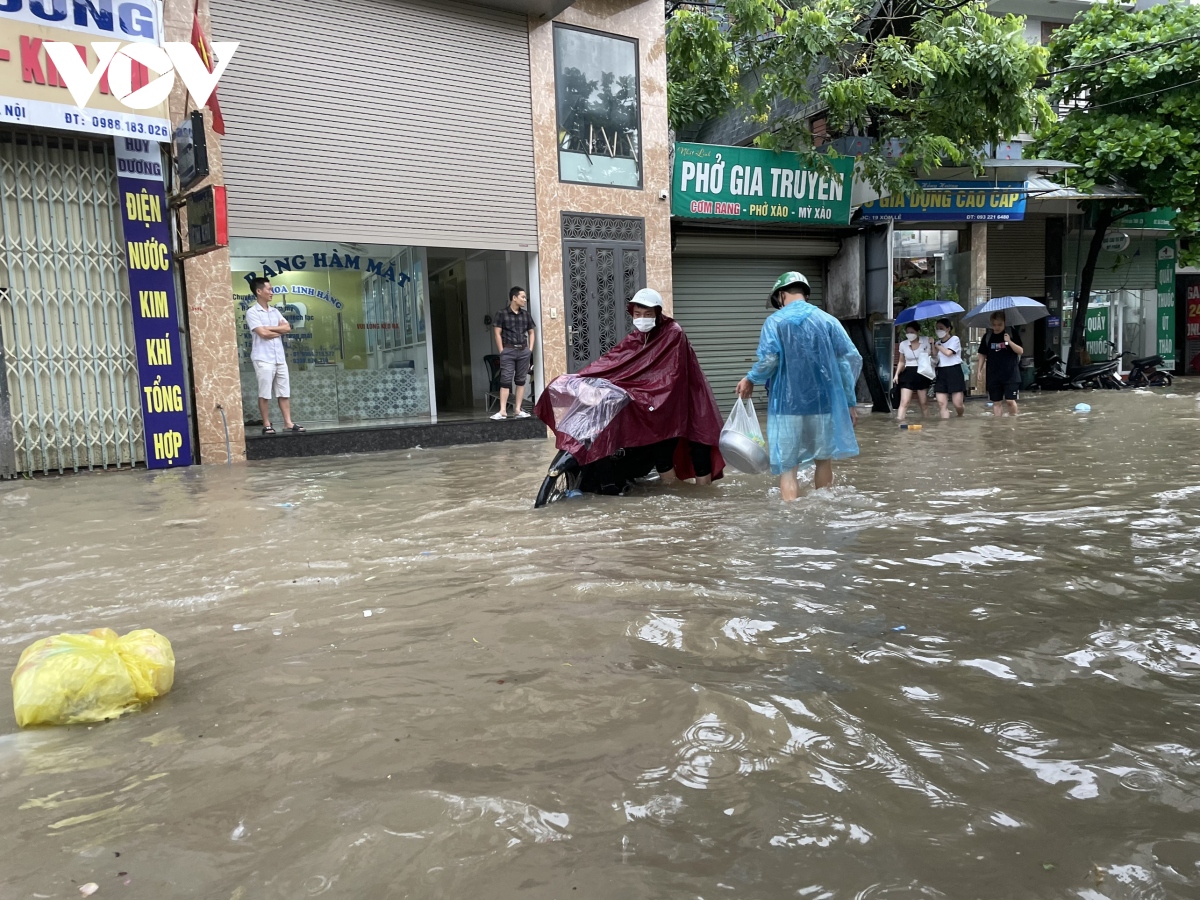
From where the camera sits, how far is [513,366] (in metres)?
11.7

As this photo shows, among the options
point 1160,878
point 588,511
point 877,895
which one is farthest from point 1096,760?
point 588,511

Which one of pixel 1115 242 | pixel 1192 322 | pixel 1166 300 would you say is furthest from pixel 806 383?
pixel 1192 322

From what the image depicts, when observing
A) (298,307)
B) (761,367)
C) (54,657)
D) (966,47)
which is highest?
(966,47)

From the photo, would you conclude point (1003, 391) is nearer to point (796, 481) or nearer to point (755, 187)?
point (755, 187)

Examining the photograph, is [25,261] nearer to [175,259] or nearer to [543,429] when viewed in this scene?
[175,259]

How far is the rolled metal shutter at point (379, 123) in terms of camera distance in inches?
385

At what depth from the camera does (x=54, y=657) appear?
95.3 inches

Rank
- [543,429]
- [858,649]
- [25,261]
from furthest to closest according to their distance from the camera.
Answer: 1. [543,429]
2. [25,261]
3. [858,649]

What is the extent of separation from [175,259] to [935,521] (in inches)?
306

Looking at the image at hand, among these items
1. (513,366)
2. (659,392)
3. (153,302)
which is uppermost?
(153,302)

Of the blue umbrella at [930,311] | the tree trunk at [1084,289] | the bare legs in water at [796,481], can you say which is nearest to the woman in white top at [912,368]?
the blue umbrella at [930,311]

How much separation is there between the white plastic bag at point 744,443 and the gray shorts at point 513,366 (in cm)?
570

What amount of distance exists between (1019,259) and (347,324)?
15.4 meters

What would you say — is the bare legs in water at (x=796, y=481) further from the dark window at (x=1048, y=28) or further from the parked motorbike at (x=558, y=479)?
the dark window at (x=1048, y=28)
